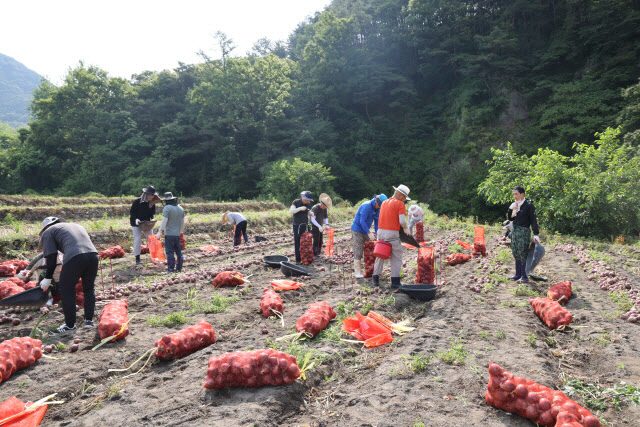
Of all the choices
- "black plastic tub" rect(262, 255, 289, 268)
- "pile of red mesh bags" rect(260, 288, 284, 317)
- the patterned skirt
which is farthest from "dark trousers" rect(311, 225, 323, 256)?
the patterned skirt

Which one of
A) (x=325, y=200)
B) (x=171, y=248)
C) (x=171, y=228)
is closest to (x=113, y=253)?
(x=171, y=248)

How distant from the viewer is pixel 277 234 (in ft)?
52.2

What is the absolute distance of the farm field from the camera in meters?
3.20

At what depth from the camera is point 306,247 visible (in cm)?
922

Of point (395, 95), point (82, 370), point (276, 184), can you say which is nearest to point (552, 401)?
point (82, 370)

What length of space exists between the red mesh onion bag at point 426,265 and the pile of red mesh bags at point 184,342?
3.99 m

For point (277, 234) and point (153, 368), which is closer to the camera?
point (153, 368)

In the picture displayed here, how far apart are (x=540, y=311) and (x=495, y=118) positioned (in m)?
31.9

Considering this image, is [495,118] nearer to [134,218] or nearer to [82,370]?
[134,218]

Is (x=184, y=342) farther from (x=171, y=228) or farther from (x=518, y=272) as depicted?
(x=518, y=272)

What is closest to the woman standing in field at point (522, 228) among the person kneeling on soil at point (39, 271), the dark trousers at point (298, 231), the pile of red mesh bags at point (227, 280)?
the dark trousers at point (298, 231)

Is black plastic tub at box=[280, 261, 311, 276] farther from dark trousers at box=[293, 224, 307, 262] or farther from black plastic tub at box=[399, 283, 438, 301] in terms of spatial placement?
black plastic tub at box=[399, 283, 438, 301]

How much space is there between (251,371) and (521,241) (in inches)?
229

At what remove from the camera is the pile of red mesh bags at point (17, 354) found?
12.8 feet
